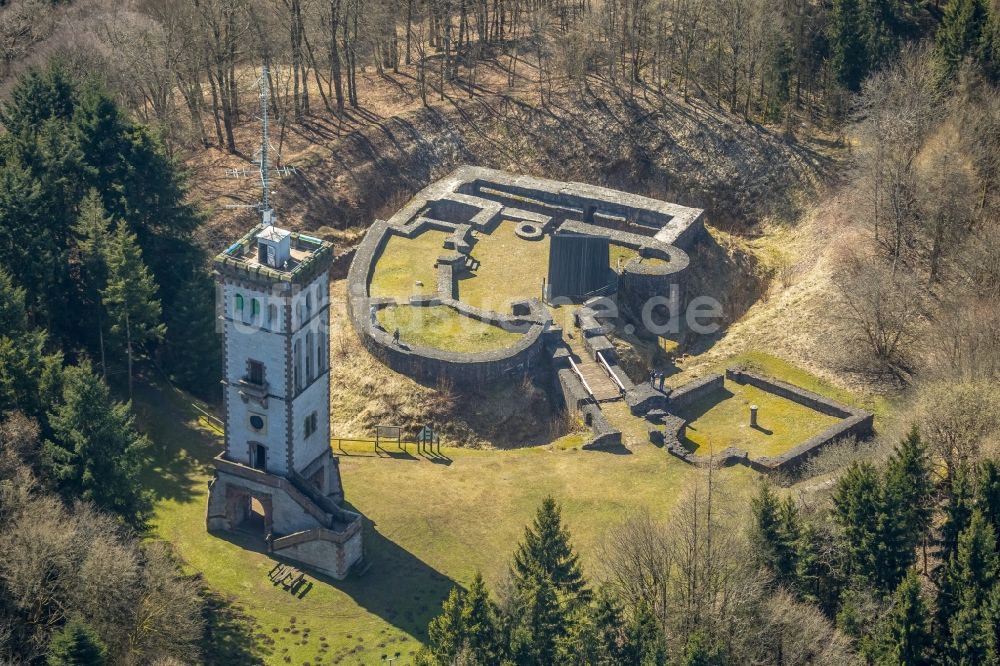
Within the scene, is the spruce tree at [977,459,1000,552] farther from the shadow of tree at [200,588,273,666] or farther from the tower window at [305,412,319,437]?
the shadow of tree at [200,588,273,666]

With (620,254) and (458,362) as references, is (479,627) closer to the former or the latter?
(458,362)

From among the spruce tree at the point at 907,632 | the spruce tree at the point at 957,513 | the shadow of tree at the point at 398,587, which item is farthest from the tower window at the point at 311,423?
the spruce tree at the point at 957,513

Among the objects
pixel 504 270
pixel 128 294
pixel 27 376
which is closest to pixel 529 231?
pixel 504 270

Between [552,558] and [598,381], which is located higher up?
[552,558]

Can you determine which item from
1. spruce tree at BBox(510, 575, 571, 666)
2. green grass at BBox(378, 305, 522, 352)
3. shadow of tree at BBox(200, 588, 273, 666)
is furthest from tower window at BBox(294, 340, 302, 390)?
green grass at BBox(378, 305, 522, 352)

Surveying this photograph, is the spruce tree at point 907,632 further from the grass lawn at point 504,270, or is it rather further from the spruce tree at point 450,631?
the grass lawn at point 504,270
